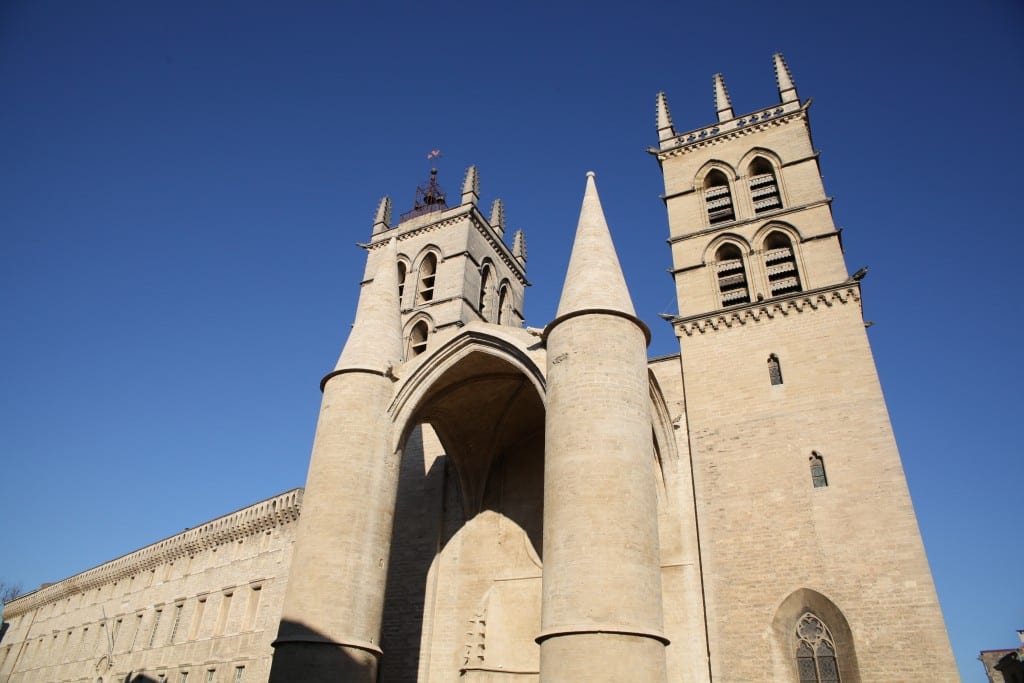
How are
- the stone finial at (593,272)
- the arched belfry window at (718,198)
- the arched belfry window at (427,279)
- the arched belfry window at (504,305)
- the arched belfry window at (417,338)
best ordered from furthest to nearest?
the arched belfry window at (504,305), the arched belfry window at (427,279), the arched belfry window at (417,338), the arched belfry window at (718,198), the stone finial at (593,272)

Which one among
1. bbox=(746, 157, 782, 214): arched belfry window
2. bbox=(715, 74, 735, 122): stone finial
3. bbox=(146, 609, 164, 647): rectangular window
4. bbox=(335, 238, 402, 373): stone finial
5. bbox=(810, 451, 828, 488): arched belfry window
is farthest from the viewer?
bbox=(146, 609, 164, 647): rectangular window

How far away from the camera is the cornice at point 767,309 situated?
1363 centimetres

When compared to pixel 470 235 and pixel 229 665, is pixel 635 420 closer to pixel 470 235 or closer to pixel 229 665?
pixel 470 235

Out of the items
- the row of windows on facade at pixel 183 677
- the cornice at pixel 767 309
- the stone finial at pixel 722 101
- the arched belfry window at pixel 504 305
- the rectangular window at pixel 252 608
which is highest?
the stone finial at pixel 722 101

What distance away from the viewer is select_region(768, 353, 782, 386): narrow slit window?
13.4 meters

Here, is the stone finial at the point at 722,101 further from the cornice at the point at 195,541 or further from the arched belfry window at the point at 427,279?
the cornice at the point at 195,541

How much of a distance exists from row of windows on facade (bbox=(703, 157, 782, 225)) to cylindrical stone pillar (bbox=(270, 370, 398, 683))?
842 cm

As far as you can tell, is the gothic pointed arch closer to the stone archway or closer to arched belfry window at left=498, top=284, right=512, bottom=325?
the stone archway

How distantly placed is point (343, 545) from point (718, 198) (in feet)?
36.3

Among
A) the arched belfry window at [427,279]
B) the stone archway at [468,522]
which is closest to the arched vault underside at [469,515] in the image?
the stone archway at [468,522]

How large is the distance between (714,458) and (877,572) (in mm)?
3118

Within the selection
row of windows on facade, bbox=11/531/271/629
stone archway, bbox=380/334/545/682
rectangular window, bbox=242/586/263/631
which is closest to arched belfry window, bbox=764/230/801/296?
stone archway, bbox=380/334/545/682

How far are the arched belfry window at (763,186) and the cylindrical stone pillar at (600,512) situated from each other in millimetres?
6717

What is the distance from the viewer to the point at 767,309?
14.1m
